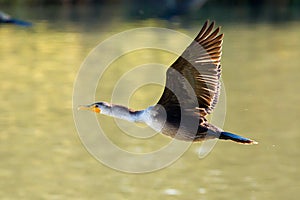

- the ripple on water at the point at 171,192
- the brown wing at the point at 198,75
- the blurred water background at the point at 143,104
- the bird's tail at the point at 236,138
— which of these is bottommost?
the blurred water background at the point at 143,104

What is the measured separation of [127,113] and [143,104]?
590cm

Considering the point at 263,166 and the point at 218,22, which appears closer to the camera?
the point at 263,166

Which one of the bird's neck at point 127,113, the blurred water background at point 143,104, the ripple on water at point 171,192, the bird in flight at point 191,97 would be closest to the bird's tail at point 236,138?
the bird in flight at point 191,97

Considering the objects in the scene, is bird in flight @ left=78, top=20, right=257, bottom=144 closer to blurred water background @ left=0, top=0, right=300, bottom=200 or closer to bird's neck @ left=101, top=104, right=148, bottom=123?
bird's neck @ left=101, top=104, right=148, bottom=123

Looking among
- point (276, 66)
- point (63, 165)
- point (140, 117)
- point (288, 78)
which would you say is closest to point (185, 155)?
point (63, 165)

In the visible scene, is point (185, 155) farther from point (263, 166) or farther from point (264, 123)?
point (264, 123)

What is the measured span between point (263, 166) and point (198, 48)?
12.0ft

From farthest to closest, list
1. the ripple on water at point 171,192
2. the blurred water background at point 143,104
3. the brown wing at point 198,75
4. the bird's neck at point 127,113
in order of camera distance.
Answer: the blurred water background at point 143,104, the ripple on water at point 171,192, the bird's neck at point 127,113, the brown wing at point 198,75

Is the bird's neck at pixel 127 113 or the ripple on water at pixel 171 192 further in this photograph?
the ripple on water at pixel 171 192

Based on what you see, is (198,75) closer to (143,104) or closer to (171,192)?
(171,192)

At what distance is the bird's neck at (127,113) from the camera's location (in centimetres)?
637

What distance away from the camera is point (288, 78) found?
14.5 meters

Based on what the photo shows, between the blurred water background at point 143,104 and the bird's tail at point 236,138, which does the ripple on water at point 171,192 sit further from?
the bird's tail at point 236,138

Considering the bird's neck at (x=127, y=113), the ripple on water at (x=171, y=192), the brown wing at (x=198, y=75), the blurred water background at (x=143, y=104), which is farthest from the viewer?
the blurred water background at (x=143, y=104)
